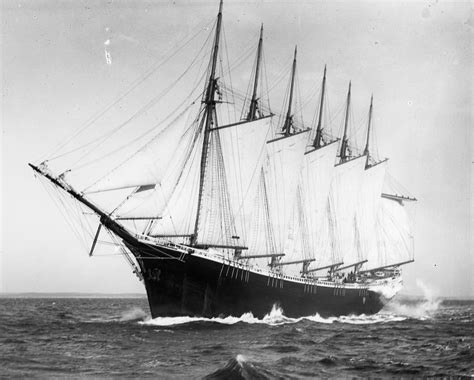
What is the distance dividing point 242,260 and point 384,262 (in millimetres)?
30356

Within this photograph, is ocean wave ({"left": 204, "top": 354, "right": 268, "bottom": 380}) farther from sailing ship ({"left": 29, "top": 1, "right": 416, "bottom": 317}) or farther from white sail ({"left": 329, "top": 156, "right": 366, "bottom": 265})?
white sail ({"left": 329, "top": 156, "right": 366, "bottom": 265})

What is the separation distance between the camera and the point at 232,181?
4334 cm

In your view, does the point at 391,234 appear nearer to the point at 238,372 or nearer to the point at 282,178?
the point at 282,178

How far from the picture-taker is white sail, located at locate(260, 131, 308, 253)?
49.7 meters

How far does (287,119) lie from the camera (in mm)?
52875

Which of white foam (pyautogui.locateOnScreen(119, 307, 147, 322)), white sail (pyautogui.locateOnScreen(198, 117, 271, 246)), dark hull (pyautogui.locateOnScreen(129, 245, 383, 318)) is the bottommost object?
white foam (pyautogui.locateOnScreen(119, 307, 147, 322))

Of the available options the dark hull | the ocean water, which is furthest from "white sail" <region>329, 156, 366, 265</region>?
the ocean water

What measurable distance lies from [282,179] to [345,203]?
13727mm

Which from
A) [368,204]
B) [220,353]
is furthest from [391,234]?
[220,353]

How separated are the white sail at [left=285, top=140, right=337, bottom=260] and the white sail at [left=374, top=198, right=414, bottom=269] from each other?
15.8 meters

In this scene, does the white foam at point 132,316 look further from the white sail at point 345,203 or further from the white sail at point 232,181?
the white sail at point 345,203

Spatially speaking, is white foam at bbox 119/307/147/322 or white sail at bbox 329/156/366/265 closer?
white foam at bbox 119/307/147/322

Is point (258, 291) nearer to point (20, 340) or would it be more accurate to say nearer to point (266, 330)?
point (266, 330)

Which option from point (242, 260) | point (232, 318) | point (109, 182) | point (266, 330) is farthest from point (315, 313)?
point (109, 182)
